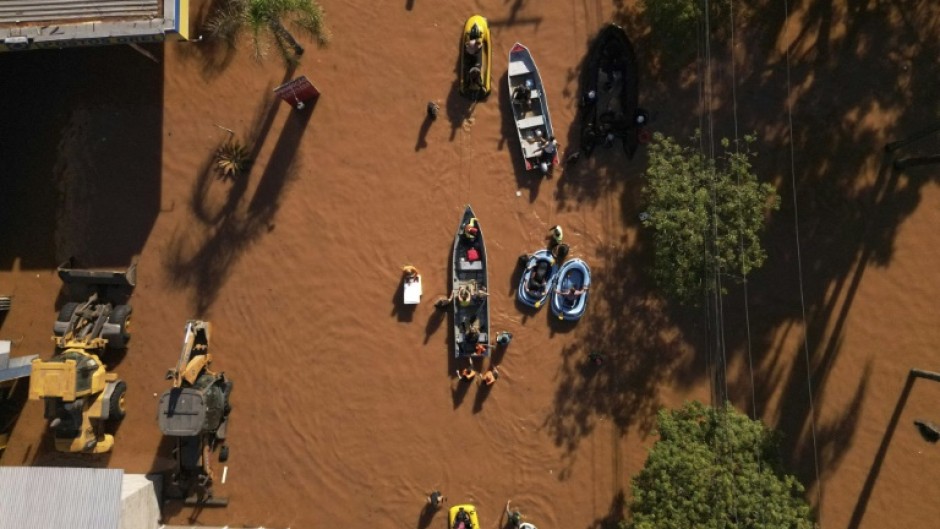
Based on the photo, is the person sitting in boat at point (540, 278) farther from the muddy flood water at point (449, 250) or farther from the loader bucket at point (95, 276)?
the loader bucket at point (95, 276)

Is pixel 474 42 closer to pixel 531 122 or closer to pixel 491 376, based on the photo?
pixel 531 122

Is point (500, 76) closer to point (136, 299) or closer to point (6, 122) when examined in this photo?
point (136, 299)

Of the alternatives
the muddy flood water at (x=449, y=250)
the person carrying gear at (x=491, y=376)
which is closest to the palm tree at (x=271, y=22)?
the muddy flood water at (x=449, y=250)

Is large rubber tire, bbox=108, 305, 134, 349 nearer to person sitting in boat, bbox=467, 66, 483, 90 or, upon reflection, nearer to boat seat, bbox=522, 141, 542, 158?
person sitting in boat, bbox=467, 66, 483, 90

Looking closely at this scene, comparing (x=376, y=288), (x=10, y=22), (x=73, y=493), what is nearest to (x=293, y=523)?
(x=73, y=493)

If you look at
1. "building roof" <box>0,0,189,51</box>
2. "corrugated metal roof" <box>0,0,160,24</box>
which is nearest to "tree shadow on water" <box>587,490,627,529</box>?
"building roof" <box>0,0,189,51</box>
